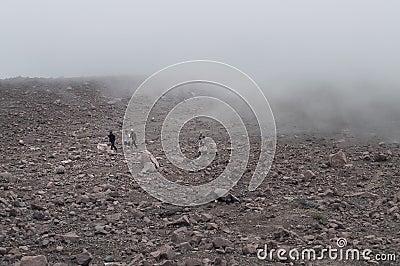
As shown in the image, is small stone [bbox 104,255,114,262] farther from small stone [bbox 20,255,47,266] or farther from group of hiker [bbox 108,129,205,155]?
group of hiker [bbox 108,129,205,155]

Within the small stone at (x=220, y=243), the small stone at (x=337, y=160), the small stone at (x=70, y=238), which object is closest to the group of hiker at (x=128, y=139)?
the small stone at (x=337, y=160)

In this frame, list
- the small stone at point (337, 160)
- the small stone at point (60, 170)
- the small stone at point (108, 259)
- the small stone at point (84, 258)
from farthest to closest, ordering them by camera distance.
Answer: the small stone at point (337, 160) → the small stone at point (60, 170) → the small stone at point (108, 259) → the small stone at point (84, 258)

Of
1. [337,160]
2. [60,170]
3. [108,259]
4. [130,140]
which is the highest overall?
[130,140]

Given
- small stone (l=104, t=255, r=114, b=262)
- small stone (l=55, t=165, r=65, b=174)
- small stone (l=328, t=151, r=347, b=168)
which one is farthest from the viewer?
small stone (l=328, t=151, r=347, b=168)

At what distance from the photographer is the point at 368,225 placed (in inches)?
261

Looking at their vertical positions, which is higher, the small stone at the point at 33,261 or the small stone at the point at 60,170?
the small stone at the point at 60,170

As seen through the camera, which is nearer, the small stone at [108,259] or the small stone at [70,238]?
the small stone at [108,259]

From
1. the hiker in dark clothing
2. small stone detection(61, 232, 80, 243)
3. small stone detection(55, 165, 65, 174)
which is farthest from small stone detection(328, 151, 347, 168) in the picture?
small stone detection(61, 232, 80, 243)

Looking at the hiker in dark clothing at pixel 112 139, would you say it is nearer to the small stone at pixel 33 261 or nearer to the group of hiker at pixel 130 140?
the group of hiker at pixel 130 140

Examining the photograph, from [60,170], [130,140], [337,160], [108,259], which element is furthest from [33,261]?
[130,140]

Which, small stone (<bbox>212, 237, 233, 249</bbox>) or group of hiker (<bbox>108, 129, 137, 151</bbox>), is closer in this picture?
small stone (<bbox>212, 237, 233, 249</bbox>)

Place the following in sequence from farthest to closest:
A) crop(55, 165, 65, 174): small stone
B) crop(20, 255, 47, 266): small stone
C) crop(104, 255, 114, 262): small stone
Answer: crop(55, 165, 65, 174): small stone
crop(104, 255, 114, 262): small stone
crop(20, 255, 47, 266): small stone

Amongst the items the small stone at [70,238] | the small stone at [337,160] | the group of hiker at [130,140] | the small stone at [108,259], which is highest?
the group of hiker at [130,140]

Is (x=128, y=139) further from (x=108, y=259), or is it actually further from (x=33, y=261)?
(x=33, y=261)
